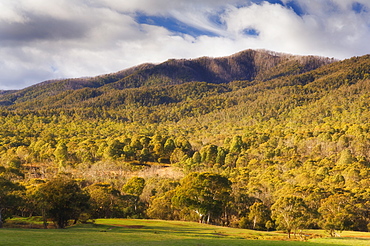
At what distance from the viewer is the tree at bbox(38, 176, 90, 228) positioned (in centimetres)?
5172

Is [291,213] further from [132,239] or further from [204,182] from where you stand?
[132,239]

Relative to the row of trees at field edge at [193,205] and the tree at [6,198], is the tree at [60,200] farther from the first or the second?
the tree at [6,198]

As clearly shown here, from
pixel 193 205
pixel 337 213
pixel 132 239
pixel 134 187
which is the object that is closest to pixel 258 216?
pixel 193 205

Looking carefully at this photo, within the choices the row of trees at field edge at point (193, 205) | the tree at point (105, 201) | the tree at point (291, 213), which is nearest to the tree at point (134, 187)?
the row of trees at field edge at point (193, 205)

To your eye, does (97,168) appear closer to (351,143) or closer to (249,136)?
(249,136)

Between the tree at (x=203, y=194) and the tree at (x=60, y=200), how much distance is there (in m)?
21.0

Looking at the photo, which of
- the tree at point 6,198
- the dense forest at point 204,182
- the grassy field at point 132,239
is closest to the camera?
the grassy field at point 132,239

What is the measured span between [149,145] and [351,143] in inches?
3992

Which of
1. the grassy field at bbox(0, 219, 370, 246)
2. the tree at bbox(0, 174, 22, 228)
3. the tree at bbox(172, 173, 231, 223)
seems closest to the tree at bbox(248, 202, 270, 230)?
the tree at bbox(172, 173, 231, 223)

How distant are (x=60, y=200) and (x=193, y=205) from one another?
26572 millimetres

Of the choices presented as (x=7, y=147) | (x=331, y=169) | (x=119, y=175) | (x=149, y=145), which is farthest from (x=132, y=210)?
(x=7, y=147)

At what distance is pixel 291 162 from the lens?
126 meters

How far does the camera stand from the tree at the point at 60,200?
5172 cm

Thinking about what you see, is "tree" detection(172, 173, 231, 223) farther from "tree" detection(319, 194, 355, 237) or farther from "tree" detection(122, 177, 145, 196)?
"tree" detection(122, 177, 145, 196)
